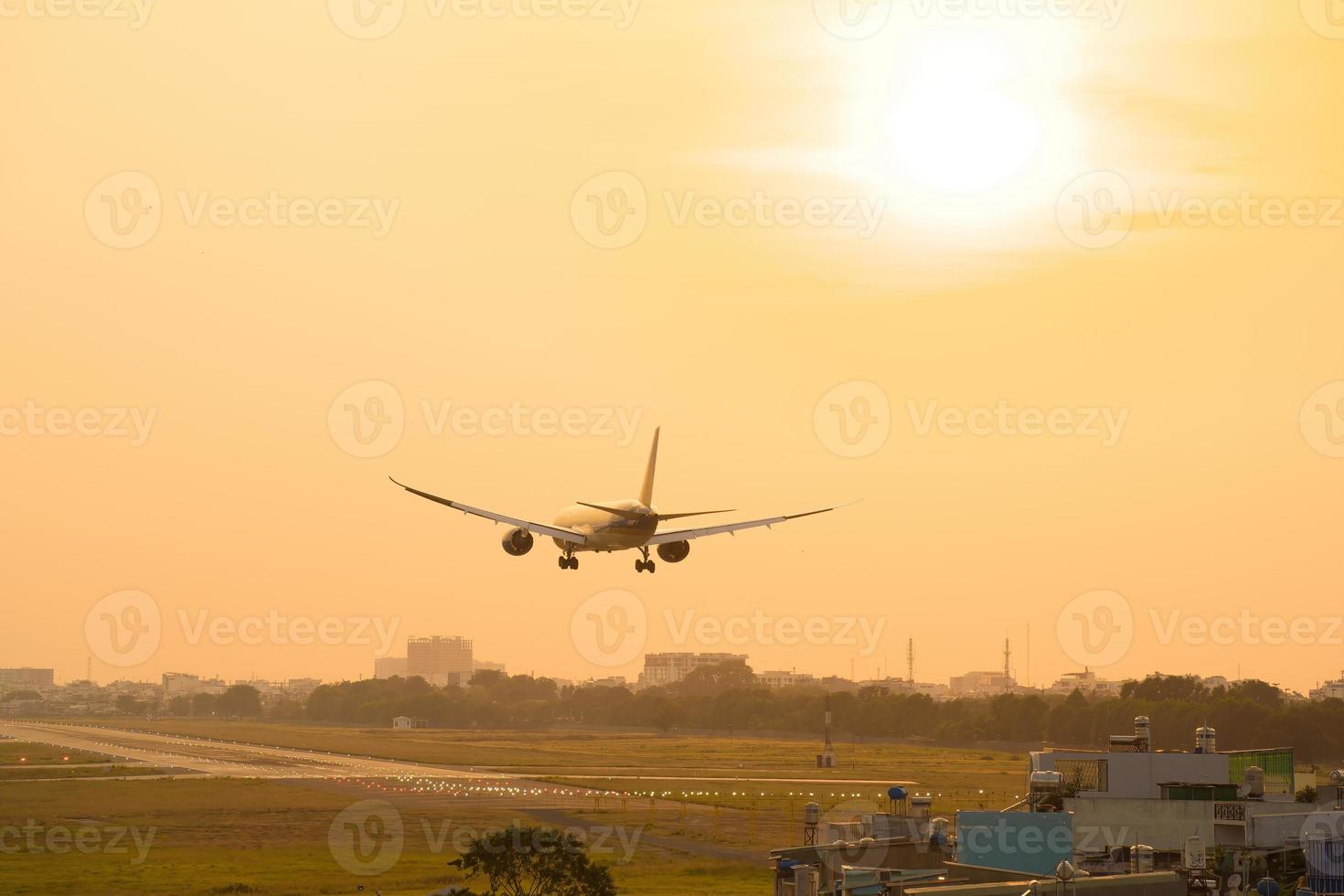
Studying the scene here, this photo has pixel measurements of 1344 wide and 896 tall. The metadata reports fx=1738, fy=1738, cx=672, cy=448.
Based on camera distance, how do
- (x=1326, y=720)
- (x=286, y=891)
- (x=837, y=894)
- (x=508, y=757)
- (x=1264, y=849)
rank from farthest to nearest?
(x=508, y=757), (x=1326, y=720), (x=286, y=891), (x=1264, y=849), (x=837, y=894)

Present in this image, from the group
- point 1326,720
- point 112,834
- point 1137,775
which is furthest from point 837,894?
point 1326,720

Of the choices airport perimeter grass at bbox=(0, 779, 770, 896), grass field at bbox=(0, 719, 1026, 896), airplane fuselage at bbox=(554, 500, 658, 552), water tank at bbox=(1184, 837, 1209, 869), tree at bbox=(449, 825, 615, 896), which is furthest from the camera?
airplane fuselage at bbox=(554, 500, 658, 552)

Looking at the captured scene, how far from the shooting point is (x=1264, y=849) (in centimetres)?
6178

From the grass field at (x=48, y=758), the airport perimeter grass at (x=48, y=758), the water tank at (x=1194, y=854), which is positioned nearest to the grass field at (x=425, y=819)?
the water tank at (x=1194, y=854)

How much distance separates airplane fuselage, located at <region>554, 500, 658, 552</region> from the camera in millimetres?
101062

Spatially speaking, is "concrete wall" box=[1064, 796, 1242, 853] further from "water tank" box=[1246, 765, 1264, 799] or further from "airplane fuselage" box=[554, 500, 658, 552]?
"airplane fuselage" box=[554, 500, 658, 552]

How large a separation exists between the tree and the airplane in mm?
31762

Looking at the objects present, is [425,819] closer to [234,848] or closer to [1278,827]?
[234,848]

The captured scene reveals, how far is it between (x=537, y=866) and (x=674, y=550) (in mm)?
39016

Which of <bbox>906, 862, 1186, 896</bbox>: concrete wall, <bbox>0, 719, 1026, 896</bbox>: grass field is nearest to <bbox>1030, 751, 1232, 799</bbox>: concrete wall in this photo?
<bbox>0, 719, 1026, 896</bbox>: grass field

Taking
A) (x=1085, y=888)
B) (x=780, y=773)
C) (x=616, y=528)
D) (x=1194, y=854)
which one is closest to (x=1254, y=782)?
(x=1194, y=854)

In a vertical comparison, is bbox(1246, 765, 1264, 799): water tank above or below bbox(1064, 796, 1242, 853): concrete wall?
above

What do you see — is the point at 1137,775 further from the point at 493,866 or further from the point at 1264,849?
the point at 493,866

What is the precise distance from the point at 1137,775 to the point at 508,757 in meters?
131
